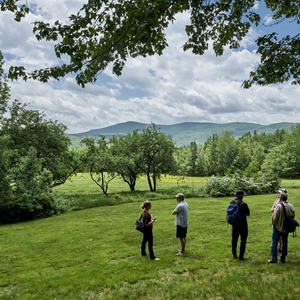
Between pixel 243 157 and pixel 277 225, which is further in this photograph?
pixel 243 157

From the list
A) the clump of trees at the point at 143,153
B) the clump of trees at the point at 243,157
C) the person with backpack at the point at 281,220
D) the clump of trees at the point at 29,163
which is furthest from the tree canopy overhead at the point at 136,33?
the clump of trees at the point at 243,157

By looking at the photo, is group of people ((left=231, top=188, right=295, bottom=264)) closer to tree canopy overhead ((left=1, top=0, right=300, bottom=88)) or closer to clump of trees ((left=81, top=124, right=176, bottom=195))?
tree canopy overhead ((left=1, top=0, right=300, bottom=88))

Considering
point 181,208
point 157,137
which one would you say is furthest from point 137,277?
point 157,137

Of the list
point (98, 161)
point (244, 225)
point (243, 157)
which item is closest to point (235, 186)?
point (98, 161)

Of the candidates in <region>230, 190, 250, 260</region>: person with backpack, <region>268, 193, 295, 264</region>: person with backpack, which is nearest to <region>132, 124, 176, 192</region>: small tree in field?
<region>230, 190, 250, 260</region>: person with backpack

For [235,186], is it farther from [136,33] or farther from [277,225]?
[136,33]

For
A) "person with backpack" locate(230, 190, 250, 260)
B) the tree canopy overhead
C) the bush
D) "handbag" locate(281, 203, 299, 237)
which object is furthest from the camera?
the bush

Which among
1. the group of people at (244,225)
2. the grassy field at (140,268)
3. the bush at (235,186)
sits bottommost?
the bush at (235,186)

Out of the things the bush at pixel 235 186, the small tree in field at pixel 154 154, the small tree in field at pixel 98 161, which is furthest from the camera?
the small tree in field at pixel 154 154

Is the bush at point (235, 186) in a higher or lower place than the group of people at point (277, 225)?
lower

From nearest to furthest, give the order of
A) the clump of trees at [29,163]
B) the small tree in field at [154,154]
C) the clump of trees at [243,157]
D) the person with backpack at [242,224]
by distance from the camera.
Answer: the person with backpack at [242,224]
the clump of trees at [29,163]
the small tree in field at [154,154]
the clump of trees at [243,157]

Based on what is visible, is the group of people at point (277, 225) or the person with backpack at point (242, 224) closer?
the group of people at point (277, 225)

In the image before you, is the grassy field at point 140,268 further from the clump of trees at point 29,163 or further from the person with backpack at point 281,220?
the clump of trees at point 29,163

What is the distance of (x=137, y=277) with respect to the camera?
7531 mm
